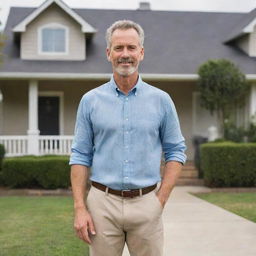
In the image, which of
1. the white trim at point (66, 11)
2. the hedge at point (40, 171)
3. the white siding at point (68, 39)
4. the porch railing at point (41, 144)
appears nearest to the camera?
the hedge at point (40, 171)

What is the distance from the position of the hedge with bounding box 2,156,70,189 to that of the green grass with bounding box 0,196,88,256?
160cm

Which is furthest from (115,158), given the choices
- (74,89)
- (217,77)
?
(74,89)

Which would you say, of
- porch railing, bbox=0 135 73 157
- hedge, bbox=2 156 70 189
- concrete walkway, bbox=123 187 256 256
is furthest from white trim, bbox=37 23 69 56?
concrete walkway, bbox=123 187 256 256

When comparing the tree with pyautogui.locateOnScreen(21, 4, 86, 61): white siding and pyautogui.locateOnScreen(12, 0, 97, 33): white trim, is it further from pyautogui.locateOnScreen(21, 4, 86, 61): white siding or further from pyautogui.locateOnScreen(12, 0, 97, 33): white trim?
pyautogui.locateOnScreen(21, 4, 86, 61): white siding

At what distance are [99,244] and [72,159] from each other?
51 cm

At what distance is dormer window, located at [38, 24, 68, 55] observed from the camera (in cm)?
1855

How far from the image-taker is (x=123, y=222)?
10.9 feet

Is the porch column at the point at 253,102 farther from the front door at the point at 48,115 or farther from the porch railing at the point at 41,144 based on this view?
the front door at the point at 48,115

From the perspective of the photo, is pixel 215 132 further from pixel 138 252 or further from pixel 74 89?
pixel 138 252

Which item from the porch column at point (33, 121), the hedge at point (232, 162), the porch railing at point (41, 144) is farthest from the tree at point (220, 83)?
the porch column at point (33, 121)

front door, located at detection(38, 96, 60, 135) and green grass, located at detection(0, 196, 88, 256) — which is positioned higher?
front door, located at detection(38, 96, 60, 135)

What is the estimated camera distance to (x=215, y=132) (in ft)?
57.4

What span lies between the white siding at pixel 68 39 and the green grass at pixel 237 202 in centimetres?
678

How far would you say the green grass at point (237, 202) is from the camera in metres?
10.7
